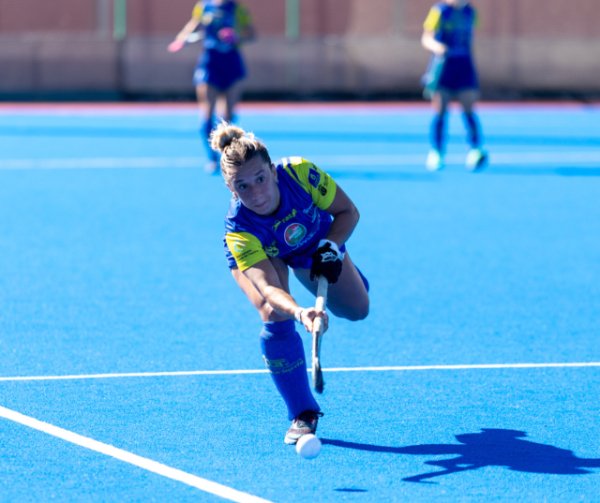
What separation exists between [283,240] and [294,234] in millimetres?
58

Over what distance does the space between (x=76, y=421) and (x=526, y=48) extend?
65.0 feet

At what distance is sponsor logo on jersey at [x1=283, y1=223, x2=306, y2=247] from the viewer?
5473 millimetres

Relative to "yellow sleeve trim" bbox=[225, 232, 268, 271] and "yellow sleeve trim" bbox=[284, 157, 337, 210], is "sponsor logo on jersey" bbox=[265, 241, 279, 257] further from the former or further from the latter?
"yellow sleeve trim" bbox=[284, 157, 337, 210]

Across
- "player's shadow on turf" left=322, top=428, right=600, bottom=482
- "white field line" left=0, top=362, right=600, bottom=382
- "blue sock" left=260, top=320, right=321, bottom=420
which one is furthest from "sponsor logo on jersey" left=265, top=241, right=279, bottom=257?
"white field line" left=0, top=362, right=600, bottom=382

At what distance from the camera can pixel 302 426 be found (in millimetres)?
5371

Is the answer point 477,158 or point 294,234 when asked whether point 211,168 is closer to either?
point 477,158

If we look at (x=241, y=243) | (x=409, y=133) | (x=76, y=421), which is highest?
(x=241, y=243)

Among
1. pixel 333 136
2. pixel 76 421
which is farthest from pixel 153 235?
pixel 333 136

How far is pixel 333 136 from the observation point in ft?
62.2

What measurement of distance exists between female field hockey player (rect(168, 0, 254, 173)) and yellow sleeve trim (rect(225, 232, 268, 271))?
9042 millimetres

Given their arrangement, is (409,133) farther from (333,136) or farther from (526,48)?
(526,48)

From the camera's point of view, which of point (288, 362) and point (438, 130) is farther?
point (438, 130)

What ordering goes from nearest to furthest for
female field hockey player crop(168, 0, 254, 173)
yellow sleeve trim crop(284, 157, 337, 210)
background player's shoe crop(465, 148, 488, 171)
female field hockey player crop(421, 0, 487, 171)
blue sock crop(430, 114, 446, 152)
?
1. yellow sleeve trim crop(284, 157, 337, 210)
2. female field hockey player crop(421, 0, 487, 171)
3. female field hockey player crop(168, 0, 254, 173)
4. blue sock crop(430, 114, 446, 152)
5. background player's shoe crop(465, 148, 488, 171)

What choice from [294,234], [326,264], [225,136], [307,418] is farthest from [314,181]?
[307,418]
